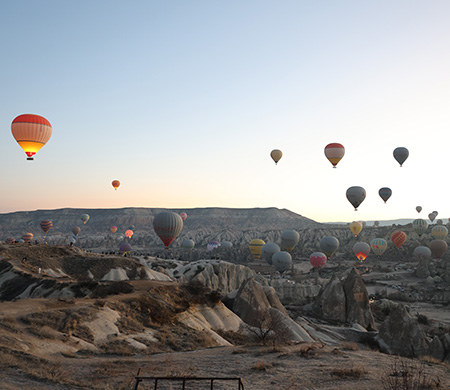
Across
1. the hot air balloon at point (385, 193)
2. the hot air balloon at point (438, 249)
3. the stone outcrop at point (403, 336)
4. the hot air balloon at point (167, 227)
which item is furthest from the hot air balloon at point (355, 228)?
the stone outcrop at point (403, 336)

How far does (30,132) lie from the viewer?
4269 cm

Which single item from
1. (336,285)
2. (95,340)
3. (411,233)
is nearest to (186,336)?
(95,340)

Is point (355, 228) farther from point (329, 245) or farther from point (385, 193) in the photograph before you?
point (329, 245)

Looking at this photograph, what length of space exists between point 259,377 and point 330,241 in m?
75.5

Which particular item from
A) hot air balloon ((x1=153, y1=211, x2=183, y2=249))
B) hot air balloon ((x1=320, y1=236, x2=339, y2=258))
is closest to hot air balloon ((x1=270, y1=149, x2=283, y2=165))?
hot air balloon ((x1=320, y1=236, x2=339, y2=258))

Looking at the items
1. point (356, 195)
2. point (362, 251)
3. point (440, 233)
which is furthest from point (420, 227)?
point (356, 195)

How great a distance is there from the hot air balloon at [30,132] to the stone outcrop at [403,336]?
3933 cm

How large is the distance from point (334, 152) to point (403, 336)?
3549 centimetres

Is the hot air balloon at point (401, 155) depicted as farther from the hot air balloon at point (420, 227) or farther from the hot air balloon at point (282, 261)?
the hot air balloon at point (420, 227)

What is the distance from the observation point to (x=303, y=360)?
16312 mm

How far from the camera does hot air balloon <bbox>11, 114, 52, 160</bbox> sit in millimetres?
42625

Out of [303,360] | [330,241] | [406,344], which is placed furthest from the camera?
[330,241]

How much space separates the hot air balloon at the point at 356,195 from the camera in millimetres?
76250

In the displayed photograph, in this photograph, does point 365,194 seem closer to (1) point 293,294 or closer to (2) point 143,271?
(1) point 293,294
